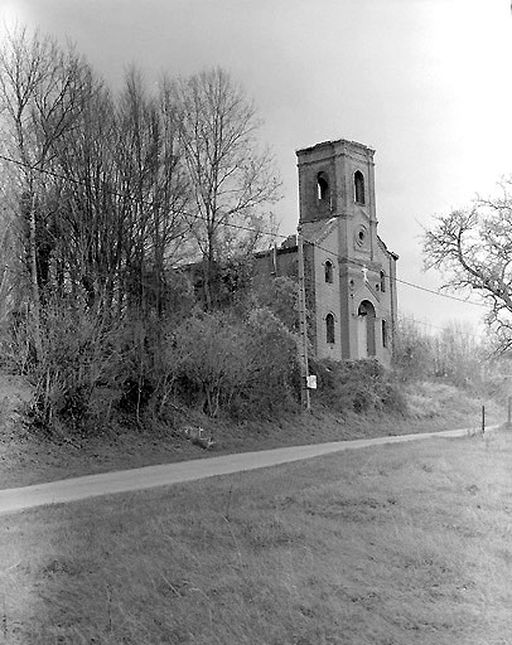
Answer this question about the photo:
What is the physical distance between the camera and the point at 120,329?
14.9ft

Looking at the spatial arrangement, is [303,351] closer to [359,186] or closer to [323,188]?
[323,188]

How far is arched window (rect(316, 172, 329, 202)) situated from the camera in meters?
3.15

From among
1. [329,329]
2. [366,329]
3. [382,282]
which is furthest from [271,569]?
[329,329]

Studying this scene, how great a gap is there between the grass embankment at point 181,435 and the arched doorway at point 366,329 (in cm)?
75

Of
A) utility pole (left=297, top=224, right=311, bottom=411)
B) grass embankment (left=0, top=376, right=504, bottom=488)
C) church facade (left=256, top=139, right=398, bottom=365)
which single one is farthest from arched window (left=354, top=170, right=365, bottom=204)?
utility pole (left=297, top=224, right=311, bottom=411)

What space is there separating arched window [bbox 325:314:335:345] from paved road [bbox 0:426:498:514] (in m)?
2.47

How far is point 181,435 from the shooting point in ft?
19.0

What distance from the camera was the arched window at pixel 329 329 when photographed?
834 cm

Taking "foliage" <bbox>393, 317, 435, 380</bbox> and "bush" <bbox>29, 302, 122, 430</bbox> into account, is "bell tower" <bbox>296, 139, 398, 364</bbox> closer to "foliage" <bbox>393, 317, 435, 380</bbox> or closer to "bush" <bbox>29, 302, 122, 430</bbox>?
"foliage" <bbox>393, 317, 435, 380</bbox>

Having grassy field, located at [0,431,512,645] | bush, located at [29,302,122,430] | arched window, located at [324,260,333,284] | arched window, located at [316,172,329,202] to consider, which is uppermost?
arched window, located at [324,260,333,284]

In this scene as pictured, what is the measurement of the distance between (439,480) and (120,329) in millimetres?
2328

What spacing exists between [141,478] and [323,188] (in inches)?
66.8

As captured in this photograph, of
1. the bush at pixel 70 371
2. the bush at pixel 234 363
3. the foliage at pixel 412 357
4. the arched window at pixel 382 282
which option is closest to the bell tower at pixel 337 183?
the arched window at pixel 382 282

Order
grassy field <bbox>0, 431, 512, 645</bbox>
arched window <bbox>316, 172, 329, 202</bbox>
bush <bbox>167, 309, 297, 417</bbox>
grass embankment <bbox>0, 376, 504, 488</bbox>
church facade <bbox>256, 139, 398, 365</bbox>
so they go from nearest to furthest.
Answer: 1. grassy field <bbox>0, 431, 512, 645</bbox>
2. arched window <bbox>316, 172, 329, 202</bbox>
3. grass embankment <bbox>0, 376, 504, 488</bbox>
4. bush <bbox>167, 309, 297, 417</bbox>
5. church facade <bbox>256, 139, 398, 365</bbox>
